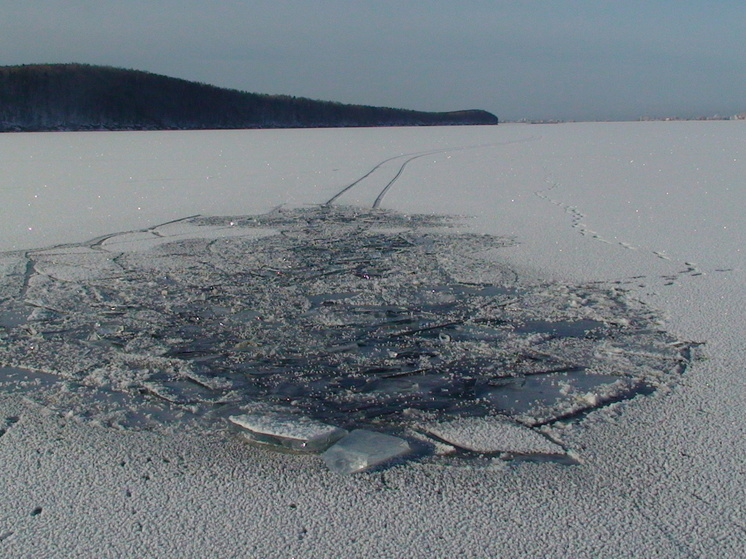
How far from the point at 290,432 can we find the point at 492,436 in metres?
0.50

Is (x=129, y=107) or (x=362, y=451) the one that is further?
(x=129, y=107)

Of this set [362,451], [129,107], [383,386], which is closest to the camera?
[362,451]

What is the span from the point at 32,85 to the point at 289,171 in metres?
26.7

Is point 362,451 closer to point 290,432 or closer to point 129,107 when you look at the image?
point 290,432

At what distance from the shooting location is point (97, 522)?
137 centimetres

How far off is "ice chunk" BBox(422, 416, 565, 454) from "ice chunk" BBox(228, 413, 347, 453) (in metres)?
0.25

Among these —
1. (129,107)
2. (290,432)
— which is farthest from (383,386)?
(129,107)

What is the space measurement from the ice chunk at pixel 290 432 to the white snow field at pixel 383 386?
0.01m

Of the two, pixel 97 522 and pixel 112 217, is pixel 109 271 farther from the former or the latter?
pixel 97 522

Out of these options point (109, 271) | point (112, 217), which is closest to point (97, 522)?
point (109, 271)

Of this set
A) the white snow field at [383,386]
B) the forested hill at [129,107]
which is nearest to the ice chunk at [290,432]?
the white snow field at [383,386]

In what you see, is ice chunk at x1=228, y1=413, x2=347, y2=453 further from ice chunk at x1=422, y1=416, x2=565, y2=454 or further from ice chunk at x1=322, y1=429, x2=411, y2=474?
ice chunk at x1=422, y1=416, x2=565, y2=454

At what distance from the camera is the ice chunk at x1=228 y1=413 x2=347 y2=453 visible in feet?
5.51

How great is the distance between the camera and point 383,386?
2049 mm
